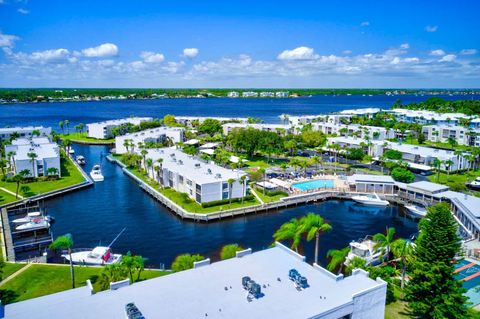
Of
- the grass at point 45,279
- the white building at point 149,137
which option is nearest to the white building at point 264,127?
the white building at point 149,137

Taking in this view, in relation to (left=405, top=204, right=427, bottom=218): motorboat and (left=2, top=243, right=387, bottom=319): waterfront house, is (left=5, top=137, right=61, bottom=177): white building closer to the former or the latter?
(left=2, top=243, right=387, bottom=319): waterfront house

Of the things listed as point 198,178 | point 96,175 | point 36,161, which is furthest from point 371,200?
point 36,161

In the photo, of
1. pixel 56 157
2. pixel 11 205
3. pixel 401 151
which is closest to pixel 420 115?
pixel 401 151

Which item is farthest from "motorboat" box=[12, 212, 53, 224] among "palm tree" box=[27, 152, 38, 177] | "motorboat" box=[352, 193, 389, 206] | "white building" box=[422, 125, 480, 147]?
"white building" box=[422, 125, 480, 147]

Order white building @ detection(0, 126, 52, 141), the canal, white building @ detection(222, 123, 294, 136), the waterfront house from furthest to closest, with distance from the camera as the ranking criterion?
1. white building @ detection(222, 123, 294, 136)
2. white building @ detection(0, 126, 52, 141)
3. the canal
4. the waterfront house

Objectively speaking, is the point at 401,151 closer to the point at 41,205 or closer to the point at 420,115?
the point at 420,115

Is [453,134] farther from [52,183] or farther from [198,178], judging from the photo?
[52,183]
